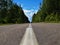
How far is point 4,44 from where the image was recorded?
10.1m

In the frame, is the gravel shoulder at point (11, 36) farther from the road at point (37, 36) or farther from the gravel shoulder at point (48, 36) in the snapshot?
the gravel shoulder at point (48, 36)

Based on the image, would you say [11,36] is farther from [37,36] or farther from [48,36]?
[48,36]

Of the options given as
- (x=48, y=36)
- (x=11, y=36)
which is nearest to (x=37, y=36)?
(x=48, y=36)

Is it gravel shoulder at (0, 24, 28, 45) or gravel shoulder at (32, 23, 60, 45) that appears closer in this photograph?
gravel shoulder at (32, 23, 60, 45)

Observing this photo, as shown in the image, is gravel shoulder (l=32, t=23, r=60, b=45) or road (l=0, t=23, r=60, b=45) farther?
road (l=0, t=23, r=60, b=45)

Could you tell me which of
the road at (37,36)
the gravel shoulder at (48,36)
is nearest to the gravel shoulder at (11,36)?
the road at (37,36)

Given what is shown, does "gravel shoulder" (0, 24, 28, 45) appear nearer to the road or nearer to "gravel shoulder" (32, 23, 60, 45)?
the road

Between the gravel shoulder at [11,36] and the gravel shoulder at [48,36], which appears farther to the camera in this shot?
the gravel shoulder at [11,36]

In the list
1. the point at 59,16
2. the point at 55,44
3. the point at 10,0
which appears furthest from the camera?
the point at 10,0

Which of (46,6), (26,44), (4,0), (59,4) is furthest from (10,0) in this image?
(26,44)

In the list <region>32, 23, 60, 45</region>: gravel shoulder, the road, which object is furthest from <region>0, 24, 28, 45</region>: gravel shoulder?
<region>32, 23, 60, 45</region>: gravel shoulder

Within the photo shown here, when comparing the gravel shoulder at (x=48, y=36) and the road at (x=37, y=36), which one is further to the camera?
the road at (x=37, y=36)

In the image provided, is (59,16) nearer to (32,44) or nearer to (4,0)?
(4,0)

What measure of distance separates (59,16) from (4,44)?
7902 centimetres
